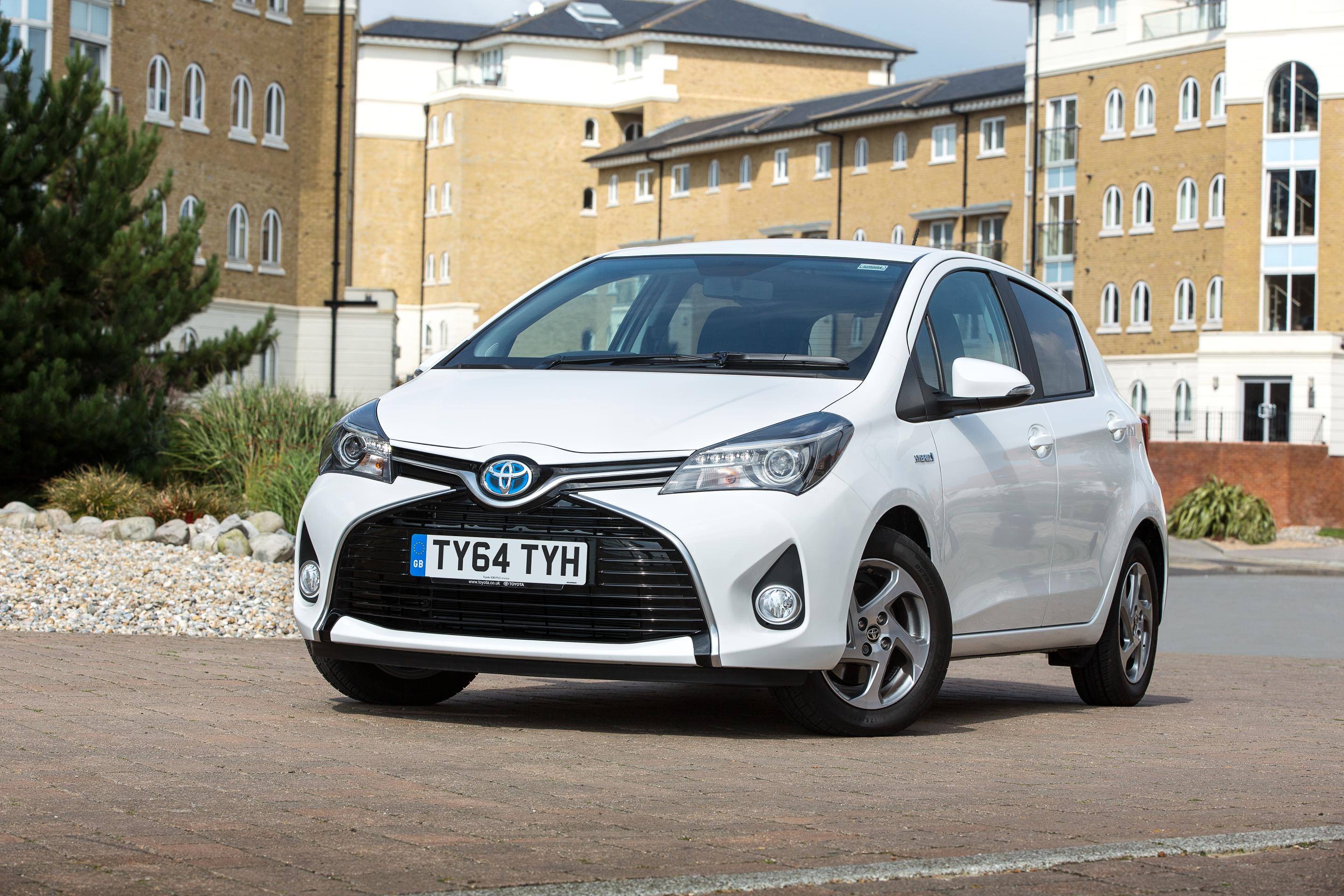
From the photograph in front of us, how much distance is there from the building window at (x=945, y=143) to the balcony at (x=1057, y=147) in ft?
14.5

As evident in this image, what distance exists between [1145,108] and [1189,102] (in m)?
1.85

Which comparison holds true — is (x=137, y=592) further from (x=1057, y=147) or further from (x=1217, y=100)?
(x=1057, y=147)

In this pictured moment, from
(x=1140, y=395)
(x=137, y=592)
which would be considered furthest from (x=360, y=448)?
(x=1140, y=395)

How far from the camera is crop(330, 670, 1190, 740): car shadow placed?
6.85 metres

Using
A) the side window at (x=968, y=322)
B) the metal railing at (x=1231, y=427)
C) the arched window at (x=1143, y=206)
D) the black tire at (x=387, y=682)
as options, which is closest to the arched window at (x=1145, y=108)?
the arched window at (x=1143, y=206)

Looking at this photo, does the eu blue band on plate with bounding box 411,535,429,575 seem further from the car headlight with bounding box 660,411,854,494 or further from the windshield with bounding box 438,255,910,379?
the windshield with bounding box 438,255,910,379

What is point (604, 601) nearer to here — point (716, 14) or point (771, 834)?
point (771, 834)

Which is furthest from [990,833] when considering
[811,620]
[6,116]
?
[6,116]

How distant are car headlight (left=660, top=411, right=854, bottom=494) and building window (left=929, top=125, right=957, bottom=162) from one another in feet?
228

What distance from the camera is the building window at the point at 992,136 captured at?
72.6m

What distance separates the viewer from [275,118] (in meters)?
55.5

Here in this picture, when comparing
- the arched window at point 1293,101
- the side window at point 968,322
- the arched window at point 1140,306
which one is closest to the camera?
the side window at point 968,322

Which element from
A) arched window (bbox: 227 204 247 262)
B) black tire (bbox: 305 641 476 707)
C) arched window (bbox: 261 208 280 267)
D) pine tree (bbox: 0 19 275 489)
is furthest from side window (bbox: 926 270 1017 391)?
arched window (bbox: 261 208 280 267)

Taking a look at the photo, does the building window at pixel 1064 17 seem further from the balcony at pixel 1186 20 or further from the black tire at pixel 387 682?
the black tire at pixel 387 682
